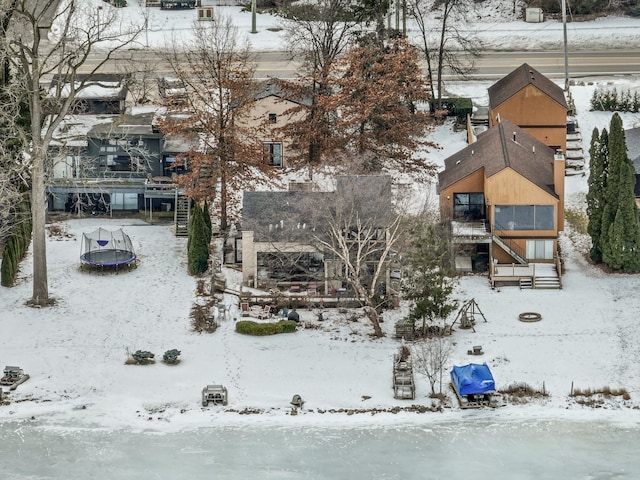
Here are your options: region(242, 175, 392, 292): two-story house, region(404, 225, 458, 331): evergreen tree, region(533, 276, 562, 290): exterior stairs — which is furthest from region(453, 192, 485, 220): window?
region(404, 225, 458, 331): evergreen tree

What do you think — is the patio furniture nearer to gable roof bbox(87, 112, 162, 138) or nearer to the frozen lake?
the frozen lake

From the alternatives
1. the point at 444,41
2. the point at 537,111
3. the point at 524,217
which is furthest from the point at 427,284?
the point at 444,41

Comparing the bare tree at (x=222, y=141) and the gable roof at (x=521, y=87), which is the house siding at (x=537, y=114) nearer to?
the gable roof at (x=521, y=87)

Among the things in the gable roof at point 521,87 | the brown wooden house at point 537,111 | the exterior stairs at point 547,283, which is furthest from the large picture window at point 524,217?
the gable roof at point 521,87

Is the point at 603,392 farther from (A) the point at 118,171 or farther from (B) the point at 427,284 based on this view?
(A) the point at 118,171

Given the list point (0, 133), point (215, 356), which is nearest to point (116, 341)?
point (215, 356)

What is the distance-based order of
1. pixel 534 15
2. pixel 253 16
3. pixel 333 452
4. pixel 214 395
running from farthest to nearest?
pixel 534 15 < pixel 253 16 < pixel 214 395 < pixel 333 452

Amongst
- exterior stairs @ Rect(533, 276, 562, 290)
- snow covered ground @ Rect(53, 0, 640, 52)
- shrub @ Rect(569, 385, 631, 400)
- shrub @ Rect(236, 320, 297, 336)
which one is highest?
snow covered ground @ Rect(53, 0, 640, 52)
